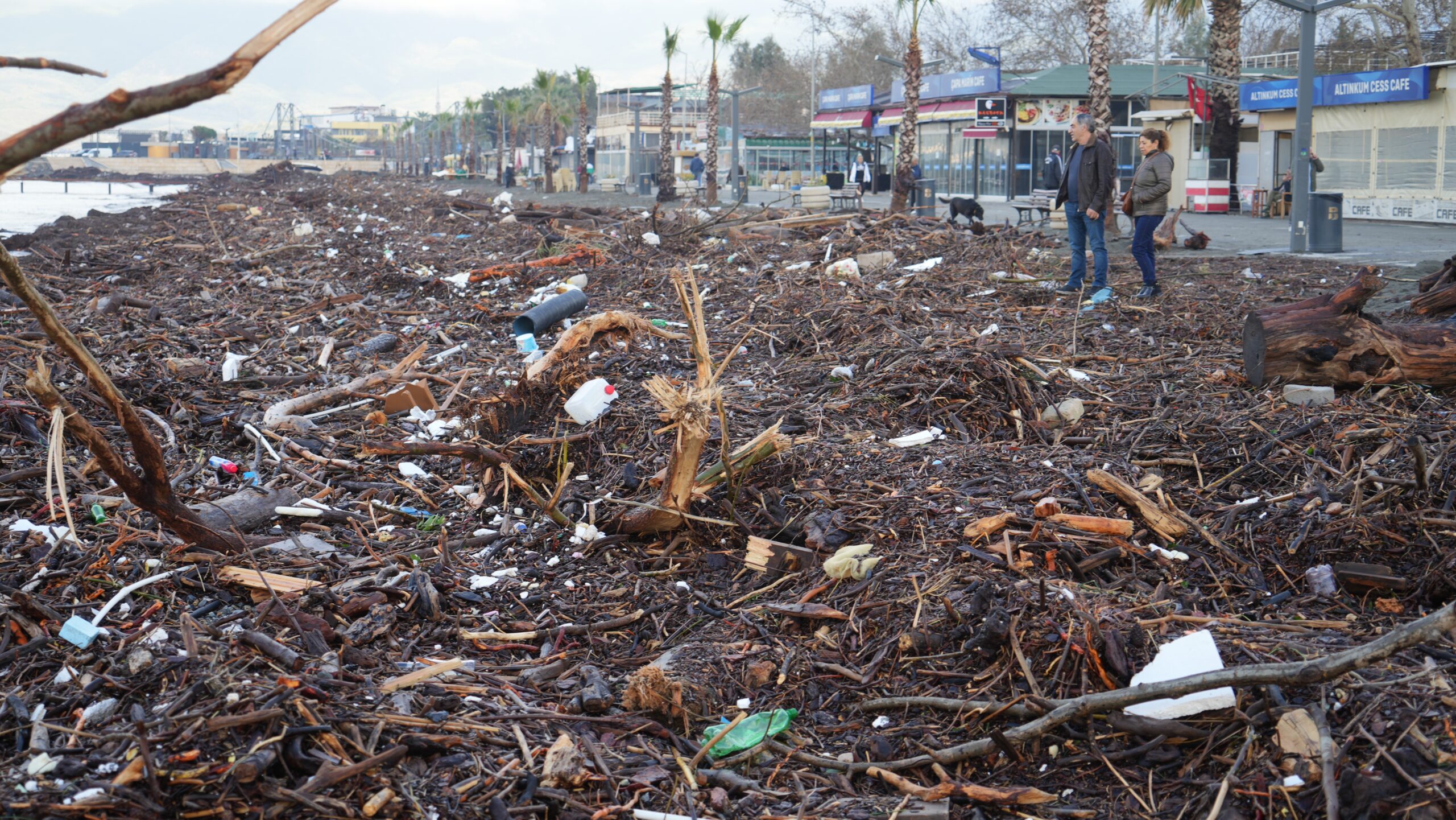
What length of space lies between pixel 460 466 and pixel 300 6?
4149 mm

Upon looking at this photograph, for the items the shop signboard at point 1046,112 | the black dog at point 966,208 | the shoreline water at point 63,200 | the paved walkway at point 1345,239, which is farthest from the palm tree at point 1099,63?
the shoreline water at point 63,200

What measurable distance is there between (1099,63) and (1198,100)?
1351cm

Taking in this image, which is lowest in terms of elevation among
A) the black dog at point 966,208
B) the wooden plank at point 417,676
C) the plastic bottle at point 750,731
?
the plastic bottle at point 750,731

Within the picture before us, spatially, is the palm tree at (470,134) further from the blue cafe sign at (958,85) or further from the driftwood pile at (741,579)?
the driftwood pile at (741,579)

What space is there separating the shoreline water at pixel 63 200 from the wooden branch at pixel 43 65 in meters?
20.9

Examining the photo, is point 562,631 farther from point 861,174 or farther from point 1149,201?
point 861,174

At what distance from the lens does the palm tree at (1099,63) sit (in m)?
17.7

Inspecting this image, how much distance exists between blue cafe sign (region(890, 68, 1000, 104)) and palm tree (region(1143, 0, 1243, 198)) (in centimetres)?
582

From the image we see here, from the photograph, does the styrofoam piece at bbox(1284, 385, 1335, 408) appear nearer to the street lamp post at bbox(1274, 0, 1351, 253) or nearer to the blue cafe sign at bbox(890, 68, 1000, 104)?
the street lamp post at bbox(1274, 0, 1351, 253)

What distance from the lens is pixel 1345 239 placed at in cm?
1697

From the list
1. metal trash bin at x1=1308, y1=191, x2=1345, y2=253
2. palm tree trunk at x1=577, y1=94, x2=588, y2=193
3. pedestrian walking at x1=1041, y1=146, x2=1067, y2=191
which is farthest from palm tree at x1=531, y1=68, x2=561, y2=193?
metal trash bin at x1=1308, y1=191, x2=1345, y2=253

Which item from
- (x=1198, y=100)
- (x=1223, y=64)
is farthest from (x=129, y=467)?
(x=1198, y=100)

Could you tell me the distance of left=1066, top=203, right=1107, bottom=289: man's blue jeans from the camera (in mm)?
10234

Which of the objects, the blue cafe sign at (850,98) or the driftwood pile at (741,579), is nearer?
→ the driftwood pile at (741,579)
